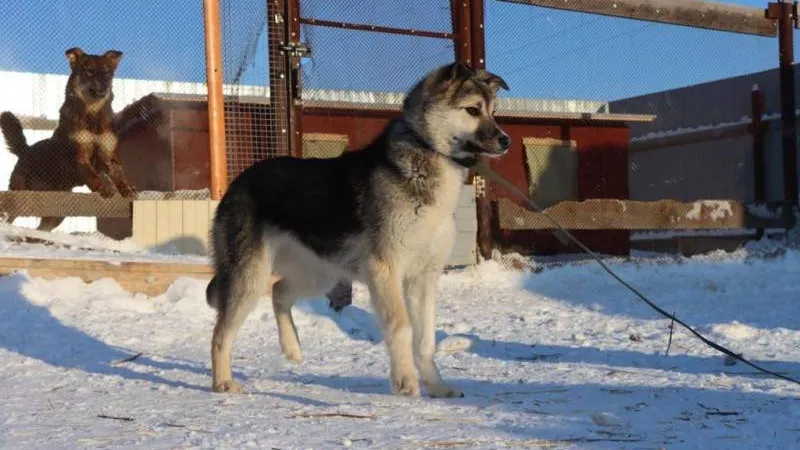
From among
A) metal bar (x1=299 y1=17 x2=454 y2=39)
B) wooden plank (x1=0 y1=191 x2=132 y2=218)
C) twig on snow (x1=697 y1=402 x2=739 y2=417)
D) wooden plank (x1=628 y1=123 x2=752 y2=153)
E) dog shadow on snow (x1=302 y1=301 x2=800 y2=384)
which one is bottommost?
dog shadow on snow (x1=302 y1=301 x2=800 y2=384)

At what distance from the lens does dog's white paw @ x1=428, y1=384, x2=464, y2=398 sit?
13.7 feet

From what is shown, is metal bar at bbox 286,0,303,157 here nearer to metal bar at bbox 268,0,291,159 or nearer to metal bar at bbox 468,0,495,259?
metal bar at bbox 268,0,291,159

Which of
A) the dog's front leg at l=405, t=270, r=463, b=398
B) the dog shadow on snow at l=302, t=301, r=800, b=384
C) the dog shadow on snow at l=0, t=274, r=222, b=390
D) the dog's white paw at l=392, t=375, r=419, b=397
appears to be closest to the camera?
the dog's white paw at l=392, t=375, r=419, b=397

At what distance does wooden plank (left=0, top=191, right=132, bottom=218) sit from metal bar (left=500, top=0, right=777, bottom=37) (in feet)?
15.7

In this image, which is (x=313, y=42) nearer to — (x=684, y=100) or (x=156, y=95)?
(x=156, y=95)

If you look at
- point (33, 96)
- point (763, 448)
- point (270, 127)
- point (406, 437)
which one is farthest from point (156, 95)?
point (763, 448)

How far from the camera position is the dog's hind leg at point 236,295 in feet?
15.1

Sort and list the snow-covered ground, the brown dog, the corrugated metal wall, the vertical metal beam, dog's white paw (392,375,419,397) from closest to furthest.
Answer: the snow-covered ground
dog's white paw (392,375,419,397)
the brown dog
the vertical metal beam
the corrugated metal wall

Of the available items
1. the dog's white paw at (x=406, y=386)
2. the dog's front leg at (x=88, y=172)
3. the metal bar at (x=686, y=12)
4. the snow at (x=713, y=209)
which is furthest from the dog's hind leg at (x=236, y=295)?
the snow at (x=713, y=209)

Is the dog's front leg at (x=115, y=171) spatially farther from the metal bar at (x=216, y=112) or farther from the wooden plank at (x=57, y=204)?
the metal bar at (x=216, y=112)

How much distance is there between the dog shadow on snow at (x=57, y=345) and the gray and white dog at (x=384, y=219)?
549 millimetres

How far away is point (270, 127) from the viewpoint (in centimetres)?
789

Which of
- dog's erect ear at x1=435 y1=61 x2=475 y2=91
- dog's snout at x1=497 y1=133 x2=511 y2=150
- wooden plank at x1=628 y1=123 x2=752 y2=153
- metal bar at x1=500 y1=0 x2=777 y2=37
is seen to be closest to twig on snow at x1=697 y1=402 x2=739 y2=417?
dog's snout at x1=497 y1=133 x2=511 y2=150

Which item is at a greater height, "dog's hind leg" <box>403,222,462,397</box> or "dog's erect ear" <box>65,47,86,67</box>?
"dog's erect ear" <box>65,47,86,67</box>
